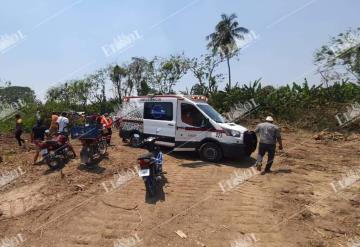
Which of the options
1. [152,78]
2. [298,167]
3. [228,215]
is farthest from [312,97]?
[152,78]

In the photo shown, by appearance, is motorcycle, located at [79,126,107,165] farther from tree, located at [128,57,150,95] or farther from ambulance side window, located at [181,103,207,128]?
tree, located at [128,57,150,95]

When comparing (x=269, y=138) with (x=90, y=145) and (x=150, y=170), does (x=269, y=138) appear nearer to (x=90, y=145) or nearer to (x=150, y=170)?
(x=150, y=170)

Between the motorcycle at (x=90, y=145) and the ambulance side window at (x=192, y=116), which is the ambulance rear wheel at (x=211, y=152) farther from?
the motorcycle at (x=90, y=145)

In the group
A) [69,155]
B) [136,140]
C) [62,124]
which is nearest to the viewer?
[69,155]

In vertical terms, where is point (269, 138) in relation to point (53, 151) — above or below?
above

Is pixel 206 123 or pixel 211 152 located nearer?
pixel 211 152

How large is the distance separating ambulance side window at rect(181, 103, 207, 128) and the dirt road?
132cm

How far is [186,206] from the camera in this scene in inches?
328

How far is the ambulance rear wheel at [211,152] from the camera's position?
12.1m

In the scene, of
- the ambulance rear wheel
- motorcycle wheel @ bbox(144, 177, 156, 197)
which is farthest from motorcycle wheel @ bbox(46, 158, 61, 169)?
the ambulance rear wheel

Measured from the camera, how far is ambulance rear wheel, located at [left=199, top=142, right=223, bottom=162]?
1208 cm

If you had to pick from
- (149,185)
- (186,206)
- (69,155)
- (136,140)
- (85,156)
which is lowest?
(186,206)

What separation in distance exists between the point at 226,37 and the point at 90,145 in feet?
117

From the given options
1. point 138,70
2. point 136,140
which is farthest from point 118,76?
point 136,140
